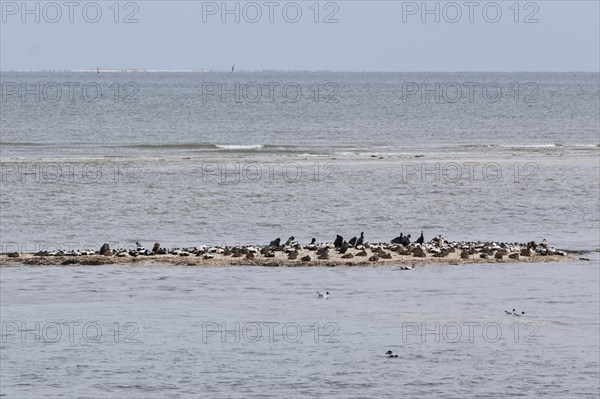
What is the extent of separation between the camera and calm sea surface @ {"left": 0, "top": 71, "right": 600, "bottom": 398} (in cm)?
1948

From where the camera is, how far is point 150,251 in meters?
30.5

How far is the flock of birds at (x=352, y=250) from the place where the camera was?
1176 inches

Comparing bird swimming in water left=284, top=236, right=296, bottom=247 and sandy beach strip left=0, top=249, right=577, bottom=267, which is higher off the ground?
bird swimming in water left=284, top=236, right=296, bottom=247

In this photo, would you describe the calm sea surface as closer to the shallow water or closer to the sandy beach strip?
the shallow water

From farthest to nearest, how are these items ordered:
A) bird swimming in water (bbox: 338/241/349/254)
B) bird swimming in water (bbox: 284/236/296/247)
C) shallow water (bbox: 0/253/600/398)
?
bird swimming in water (bbox: 284/236/296/247), bird swimming in water (bbox: 338/241/349/254), shallow water (bbox: 0/253/600/398)

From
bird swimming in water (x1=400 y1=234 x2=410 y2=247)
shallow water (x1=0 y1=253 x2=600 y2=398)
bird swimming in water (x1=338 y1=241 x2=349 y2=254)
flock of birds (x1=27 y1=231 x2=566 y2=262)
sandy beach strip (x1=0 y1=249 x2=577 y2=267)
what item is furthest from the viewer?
bird swimming in water (x1=400 y1=234 x2=410 y2=247)

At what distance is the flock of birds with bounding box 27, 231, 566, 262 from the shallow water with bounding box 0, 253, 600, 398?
1.19 m

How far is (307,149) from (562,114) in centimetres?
5157

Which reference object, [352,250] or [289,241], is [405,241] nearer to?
[352,250]

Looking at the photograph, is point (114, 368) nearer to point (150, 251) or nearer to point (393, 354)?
point (393, 354)

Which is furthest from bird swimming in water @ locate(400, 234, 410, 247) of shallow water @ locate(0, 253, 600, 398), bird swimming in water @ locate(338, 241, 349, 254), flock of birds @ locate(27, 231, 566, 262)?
shallow water @ locate(0, 253, 600, 398)

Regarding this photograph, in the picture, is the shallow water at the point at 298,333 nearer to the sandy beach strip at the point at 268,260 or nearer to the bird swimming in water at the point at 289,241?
the sandy beach strip at the point at 268,260

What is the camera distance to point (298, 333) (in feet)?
72.2

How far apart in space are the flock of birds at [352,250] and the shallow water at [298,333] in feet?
3.90
